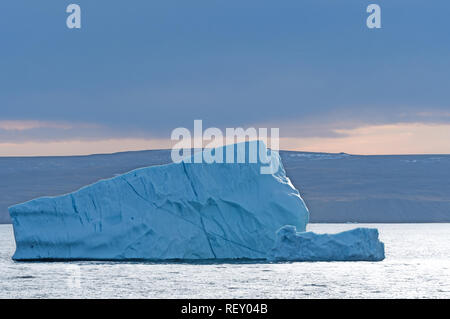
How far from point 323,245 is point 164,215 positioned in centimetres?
467

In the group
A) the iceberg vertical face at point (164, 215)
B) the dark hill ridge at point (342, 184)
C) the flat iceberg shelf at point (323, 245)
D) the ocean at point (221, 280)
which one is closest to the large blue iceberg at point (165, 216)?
the iceberg vertical face at point (164, 215)

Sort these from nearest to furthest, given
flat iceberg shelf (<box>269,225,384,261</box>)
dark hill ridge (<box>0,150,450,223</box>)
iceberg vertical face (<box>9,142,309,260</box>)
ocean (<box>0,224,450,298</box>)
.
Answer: ocean (<box>0,224,450,298</box>), flat iceberg shelf (<box>269,225,384,261</box>), iceberg vertical face (<box>9,142,309,260</box>), dark hill ridge (<box>0,150,450,223</box>)

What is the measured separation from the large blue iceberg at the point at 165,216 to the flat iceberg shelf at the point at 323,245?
0.50 feet

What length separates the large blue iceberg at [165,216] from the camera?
24188 millimetres

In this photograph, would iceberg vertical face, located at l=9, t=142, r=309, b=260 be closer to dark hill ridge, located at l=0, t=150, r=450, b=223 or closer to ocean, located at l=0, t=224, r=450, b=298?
ocean, located at l=0, t=224, r=450, b=298

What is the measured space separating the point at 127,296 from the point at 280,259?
7.44 m

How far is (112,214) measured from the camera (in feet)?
79.6

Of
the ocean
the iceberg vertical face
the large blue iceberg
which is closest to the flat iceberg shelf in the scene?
the large blue iceberg

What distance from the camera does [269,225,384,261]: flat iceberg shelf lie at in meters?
23.5

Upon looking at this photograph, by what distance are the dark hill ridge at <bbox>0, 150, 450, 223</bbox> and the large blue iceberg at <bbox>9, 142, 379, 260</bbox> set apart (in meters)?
77.6

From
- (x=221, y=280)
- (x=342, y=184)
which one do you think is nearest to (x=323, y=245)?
(x=221, y=280)

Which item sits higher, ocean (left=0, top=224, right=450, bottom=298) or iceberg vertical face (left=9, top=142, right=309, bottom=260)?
iceberg vertical face (left=9, top=142, right=309, bottom=260)

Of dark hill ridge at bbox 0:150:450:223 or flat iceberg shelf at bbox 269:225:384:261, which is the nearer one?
flat iceberg shelf at bbox 269:225:384:261

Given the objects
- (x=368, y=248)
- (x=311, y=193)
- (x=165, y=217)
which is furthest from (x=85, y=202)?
(x=311, y=193)
